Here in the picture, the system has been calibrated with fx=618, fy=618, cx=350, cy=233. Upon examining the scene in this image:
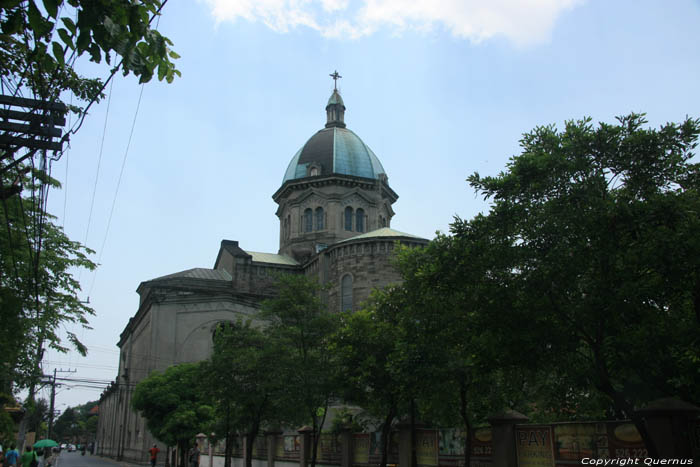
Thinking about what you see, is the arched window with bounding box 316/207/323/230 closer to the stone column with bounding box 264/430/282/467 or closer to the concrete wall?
the concrete wall

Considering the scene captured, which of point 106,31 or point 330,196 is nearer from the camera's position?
point 106,31

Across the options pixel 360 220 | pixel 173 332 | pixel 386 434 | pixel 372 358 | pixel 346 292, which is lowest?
pixel 386 434

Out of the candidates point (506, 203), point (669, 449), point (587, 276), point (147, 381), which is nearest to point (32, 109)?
point (506, 203)

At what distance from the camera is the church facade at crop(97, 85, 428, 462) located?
136ft

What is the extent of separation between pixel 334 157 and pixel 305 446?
3379 cm

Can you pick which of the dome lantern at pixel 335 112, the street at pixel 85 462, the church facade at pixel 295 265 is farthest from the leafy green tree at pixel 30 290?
the dome lantern at pixel 335 112

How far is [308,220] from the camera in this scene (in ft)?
170

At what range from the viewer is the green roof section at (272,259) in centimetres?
4819

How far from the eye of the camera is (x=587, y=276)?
11461 mm

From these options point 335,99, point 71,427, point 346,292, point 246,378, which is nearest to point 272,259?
point 346,292

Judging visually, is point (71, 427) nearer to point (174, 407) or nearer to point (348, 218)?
point (348, 218)

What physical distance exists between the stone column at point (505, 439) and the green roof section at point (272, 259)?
3475cm

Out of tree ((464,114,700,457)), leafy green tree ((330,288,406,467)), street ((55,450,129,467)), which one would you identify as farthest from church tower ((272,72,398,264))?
tree ((464,114,700,457))

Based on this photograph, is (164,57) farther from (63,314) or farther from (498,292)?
(63,314)
